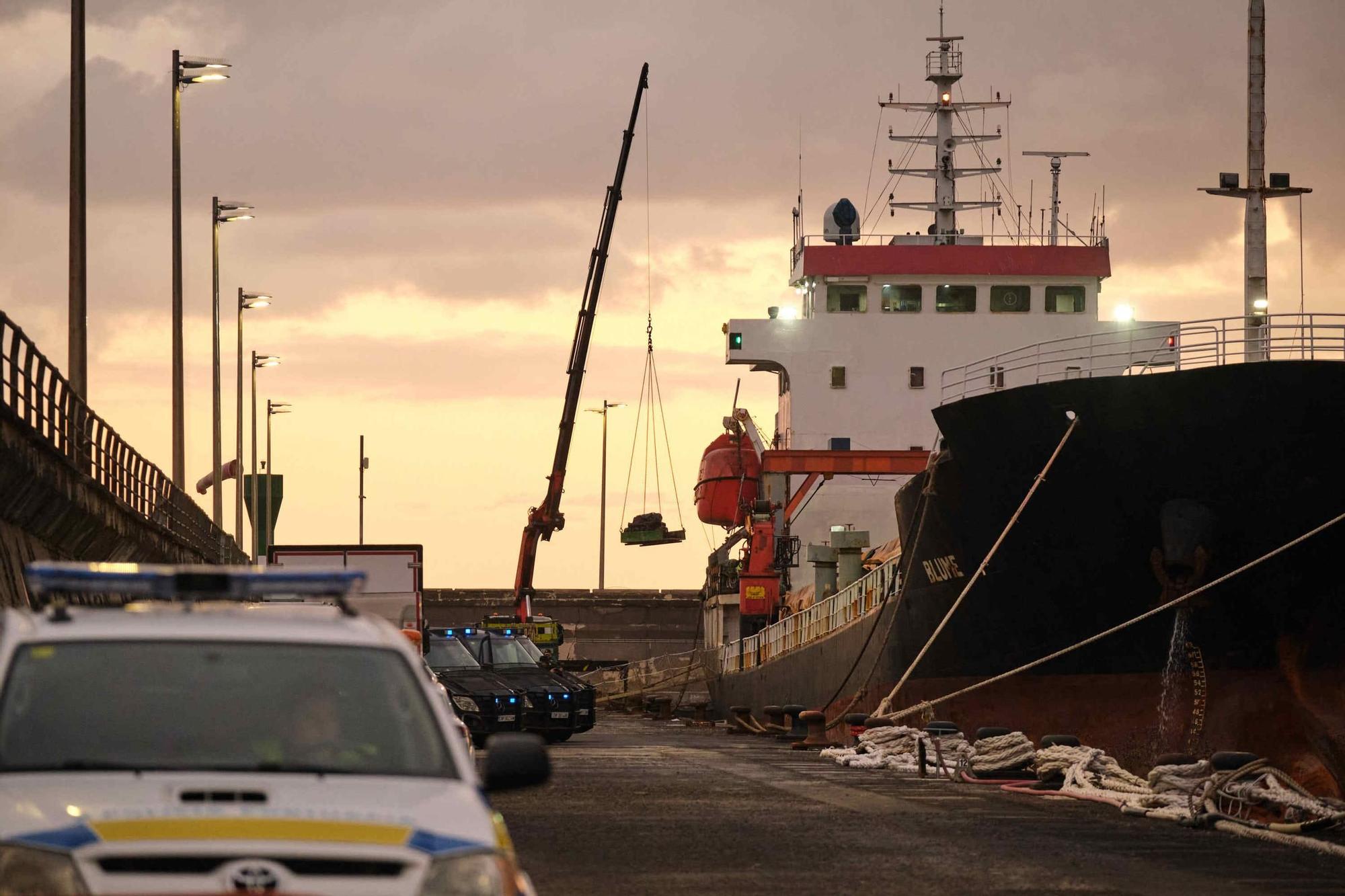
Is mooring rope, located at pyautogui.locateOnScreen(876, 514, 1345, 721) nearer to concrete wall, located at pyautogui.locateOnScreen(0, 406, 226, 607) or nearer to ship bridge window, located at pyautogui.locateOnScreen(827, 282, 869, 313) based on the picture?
concrete wall, located at pyautogui.locateOnScreen(0, 406, 226, 607)

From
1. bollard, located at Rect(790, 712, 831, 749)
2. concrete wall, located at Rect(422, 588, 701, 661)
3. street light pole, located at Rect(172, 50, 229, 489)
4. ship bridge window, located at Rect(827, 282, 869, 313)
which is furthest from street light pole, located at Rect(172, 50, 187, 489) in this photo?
concrete wall, located at Rect(422, 588, 701, 661)

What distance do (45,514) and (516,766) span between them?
820 inches

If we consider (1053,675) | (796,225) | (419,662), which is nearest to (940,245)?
(796,225)

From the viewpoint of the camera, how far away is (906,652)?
29812 mm

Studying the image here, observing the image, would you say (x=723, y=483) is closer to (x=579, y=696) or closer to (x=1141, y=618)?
(x=579, y=696)

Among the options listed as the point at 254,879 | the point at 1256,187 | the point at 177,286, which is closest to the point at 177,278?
the point at 177,286

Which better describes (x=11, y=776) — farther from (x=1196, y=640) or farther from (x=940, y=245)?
(x=940, y=245)

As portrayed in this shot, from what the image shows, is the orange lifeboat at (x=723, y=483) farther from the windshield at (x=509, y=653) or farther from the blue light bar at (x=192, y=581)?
the blue light bar at (x=192, y=581)

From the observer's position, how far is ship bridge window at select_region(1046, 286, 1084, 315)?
43.6 metres

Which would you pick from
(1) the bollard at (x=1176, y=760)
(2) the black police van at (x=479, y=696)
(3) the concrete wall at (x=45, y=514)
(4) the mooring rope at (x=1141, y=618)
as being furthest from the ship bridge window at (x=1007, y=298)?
(1) the bollard at (x=1176, y=760)

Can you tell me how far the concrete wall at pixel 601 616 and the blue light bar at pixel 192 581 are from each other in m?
80.8

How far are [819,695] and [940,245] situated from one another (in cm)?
1098

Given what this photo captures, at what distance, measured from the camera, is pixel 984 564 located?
25703 millimetres

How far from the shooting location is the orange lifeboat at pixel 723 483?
53.2m
